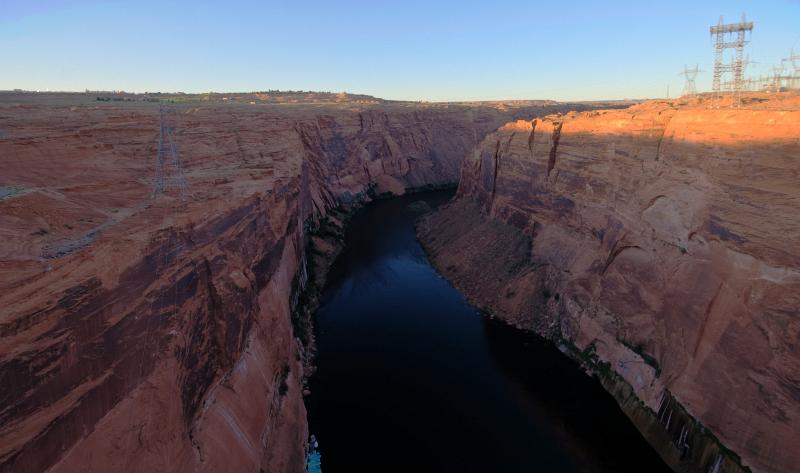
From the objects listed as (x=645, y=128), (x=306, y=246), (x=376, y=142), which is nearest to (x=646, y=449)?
(x=645, y=128)

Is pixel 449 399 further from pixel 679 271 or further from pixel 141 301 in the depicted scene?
pixel 141 301

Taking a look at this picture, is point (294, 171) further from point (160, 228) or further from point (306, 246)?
point (160, 228)

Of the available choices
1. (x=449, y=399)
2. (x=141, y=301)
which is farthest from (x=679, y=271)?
(x=141, y=301)

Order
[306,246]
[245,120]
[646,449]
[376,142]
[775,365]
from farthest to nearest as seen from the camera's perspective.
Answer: [376,142] < [306,246] < [245,120] < [646,449] < [775,365]

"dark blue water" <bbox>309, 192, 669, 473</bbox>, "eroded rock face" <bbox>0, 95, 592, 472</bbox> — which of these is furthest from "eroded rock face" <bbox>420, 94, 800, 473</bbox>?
"eroded rock face" <bbox>0, 95, 592, 472</bbox>

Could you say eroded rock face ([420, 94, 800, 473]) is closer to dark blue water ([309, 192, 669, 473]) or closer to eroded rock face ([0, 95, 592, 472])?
dark blue water ([309, 192, 669, 473])

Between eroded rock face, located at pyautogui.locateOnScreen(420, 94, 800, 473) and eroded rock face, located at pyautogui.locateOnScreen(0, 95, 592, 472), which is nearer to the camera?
eroded rock face, located at pyautogui.locateOnScreen(0, 95, 592, 472)

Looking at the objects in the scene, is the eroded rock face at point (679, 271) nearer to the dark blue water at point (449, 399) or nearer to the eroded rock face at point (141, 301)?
the dark blue water at point (449, 399)
